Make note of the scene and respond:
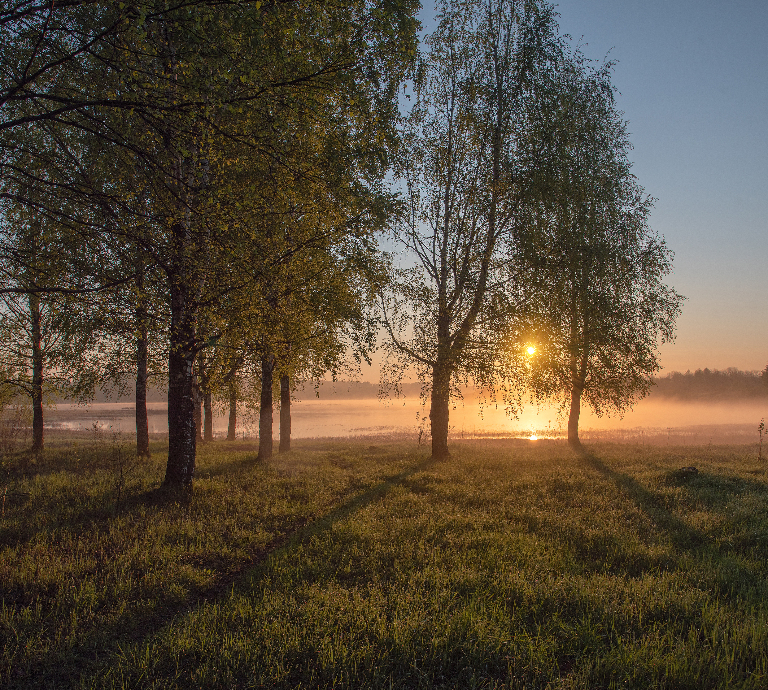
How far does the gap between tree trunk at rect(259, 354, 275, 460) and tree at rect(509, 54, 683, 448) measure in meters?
10.3

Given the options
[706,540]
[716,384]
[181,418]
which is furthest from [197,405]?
[716,384]

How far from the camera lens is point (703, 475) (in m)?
14.6

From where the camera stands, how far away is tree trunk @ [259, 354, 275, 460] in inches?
691

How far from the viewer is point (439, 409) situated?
18.8m

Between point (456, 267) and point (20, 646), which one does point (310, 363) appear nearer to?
point (456, 267)

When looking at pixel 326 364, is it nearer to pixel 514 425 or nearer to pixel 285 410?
pixel 285 410

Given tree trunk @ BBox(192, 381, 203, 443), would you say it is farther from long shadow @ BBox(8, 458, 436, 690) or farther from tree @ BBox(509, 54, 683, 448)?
tree @ BBox(509, 54, 683, 448)

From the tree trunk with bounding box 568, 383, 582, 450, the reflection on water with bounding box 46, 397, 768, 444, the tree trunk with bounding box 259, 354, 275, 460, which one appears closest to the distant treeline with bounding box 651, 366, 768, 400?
the reflection on water with bounding box 46, 397, 768, 444

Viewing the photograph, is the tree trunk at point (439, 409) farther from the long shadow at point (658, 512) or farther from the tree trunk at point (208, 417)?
the tree trunk at point (208, 417)

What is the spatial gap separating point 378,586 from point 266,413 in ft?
41.3

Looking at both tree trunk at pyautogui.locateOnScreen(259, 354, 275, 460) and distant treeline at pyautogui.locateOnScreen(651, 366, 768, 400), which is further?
distant treeline at pyautogui.locateOnScreen(651, 366, 768, 400)

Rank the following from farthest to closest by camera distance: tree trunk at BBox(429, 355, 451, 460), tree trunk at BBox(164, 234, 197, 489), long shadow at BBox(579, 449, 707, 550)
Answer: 1. tree trunk at BBox(429, 355, 451, 460)
2. tree trunk at BBox(164, 234, 197, 489)
3. long shadow at BBox(579, 449, 707, 550)

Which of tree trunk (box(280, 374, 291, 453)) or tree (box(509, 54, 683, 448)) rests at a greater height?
tree (box(509, 54, 683, 448))

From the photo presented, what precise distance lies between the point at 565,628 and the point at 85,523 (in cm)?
944
